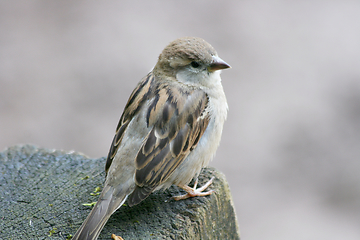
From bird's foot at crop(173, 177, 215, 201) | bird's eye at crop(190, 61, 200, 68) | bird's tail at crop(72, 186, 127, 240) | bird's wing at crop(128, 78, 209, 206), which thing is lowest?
bird's tail at crop(72, 186, 127, 240)

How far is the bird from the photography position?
3.06 m

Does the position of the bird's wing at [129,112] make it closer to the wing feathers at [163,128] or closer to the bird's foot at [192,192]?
the wing feathers at [163,128]

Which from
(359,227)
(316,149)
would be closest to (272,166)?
(316,149)

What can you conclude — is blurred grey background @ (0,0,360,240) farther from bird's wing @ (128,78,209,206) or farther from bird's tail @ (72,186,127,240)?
bird's tail @ (72,186,127,240)

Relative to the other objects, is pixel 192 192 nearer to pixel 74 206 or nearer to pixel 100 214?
pixel 100 214

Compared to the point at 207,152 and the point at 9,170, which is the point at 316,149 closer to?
the point at 207,152

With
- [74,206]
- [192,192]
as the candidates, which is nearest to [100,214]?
[74,206]

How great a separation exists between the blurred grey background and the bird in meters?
3.38

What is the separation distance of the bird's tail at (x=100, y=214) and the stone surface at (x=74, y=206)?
12 centimetres

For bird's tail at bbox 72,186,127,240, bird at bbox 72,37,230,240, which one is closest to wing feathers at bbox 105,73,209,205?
bird at bbox 72,37,230,240

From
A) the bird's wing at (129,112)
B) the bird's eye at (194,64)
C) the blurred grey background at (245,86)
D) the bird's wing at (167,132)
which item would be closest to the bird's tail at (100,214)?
the bird's wing at (167,132)

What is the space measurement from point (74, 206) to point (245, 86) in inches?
228

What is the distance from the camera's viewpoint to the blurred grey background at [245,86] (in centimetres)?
669

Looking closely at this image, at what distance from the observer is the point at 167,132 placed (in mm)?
3256
